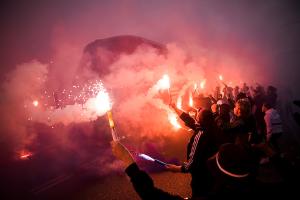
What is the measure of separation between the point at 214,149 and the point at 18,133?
932 cm

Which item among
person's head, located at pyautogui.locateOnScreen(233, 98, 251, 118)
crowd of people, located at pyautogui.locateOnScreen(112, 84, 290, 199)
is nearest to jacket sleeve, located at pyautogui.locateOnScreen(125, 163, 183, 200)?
crowd of people, located at pyautogui.locateOnScreen(112, 84, 290, 199)

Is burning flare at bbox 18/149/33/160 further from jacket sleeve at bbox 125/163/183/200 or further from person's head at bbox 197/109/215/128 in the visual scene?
jacket sleeve at bbox 125/163/183/200

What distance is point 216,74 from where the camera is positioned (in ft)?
67.8

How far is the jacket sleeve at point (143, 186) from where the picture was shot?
1.93 meters

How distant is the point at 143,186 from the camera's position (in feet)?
6.37

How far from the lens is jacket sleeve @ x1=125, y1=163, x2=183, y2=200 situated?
6.33 feet

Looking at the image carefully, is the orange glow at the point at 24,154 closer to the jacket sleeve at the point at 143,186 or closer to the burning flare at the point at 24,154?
the burning flare at the point at 24,154

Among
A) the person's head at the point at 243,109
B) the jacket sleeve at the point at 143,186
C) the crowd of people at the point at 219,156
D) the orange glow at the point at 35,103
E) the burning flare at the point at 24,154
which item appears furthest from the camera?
the orange glow at the point at 35,103

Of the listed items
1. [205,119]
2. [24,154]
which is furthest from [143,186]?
[24,154]

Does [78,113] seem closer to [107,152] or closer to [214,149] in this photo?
[107,152]

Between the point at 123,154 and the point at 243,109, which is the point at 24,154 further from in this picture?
the point at 123,154

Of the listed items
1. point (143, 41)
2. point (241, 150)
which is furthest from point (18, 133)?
point (143, 41)

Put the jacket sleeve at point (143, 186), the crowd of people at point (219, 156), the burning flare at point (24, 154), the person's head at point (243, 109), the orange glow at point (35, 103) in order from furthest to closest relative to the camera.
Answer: the orange glow at point (35, 103), the burning flare at point (24, 154), the person's head at point (243, 109), the jacket sleeve at point (143, 186), the crowd of people at point (219, 156)

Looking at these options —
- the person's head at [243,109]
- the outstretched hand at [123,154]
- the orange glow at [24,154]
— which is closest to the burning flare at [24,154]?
the orange glow at [24,154]
